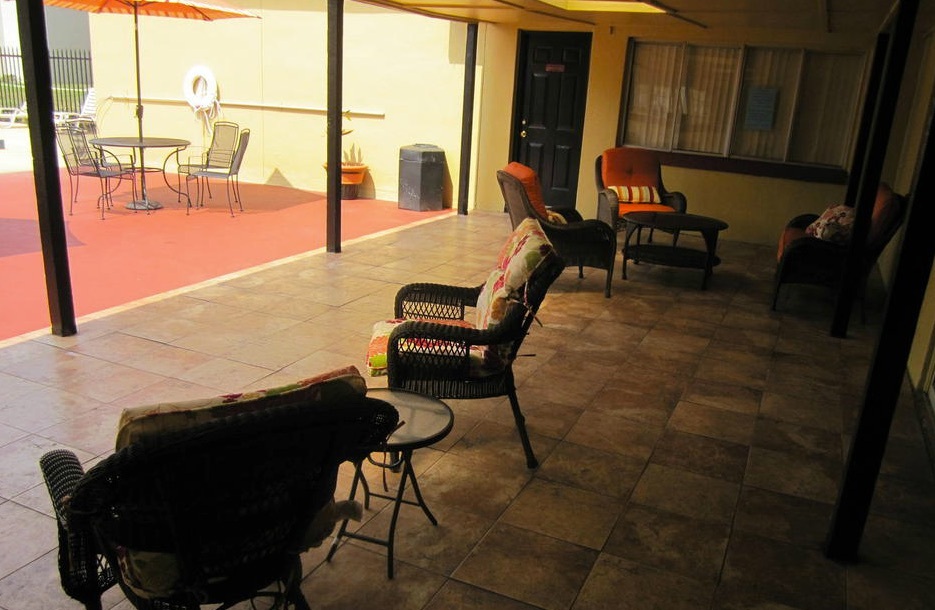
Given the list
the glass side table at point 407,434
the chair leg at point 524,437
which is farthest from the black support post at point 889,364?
the glass side table at point 407,434

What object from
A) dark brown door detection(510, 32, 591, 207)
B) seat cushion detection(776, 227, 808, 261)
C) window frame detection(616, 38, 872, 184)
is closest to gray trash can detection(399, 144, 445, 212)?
dark brown door detection(510, 32, 591, 207)

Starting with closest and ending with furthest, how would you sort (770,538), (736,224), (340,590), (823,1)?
(340,590), (770,538), (823,1), (736,224)

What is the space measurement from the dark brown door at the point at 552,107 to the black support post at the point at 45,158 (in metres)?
6.16

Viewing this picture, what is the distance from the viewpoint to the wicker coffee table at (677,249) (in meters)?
6.41

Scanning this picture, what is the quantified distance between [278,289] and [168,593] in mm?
4105

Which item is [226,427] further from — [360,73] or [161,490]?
[360,73]

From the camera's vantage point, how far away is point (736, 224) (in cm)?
870

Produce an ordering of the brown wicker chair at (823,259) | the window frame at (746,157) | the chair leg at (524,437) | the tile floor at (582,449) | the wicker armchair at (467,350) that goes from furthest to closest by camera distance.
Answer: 1. the window frame at (746,157)
2. the brown wicker chair at (823,259)
3. the chair leg at (524,437)
4. the wicker armchair at (467,350)
5. the tile floor at (582,449)

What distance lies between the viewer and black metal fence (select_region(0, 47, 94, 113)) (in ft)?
44.5

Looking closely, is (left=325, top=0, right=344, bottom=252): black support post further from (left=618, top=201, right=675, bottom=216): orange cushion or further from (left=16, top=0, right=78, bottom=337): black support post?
(left=618, top=201, right=675, bottom=216): orange cushion

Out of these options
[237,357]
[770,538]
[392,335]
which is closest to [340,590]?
[392,335]

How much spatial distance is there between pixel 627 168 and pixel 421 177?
2.76m

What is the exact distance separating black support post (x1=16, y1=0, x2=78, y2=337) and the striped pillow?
5.36 m

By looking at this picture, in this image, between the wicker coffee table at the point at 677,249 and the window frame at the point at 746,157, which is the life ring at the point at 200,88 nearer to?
the window frame at the point at 746,157
